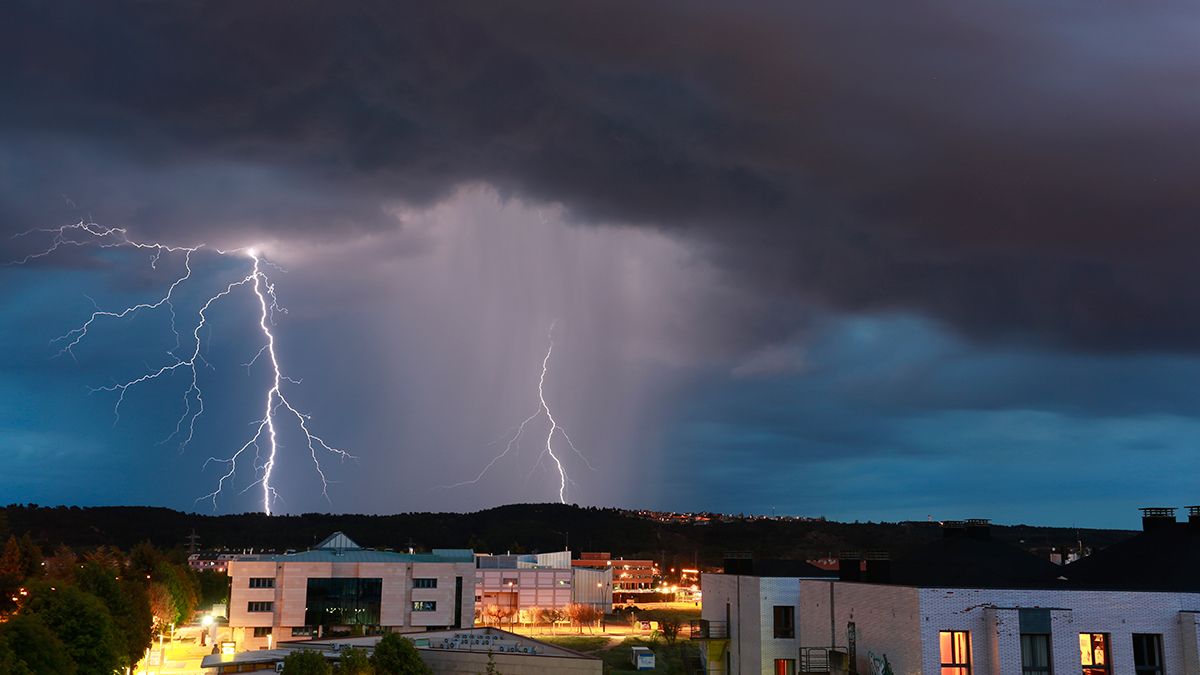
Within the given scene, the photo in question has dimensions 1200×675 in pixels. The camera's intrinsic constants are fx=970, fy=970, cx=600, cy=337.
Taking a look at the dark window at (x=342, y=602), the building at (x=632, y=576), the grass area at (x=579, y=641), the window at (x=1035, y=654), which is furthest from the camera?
the building at (x=632, y=576)

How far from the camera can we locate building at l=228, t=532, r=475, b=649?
293ft

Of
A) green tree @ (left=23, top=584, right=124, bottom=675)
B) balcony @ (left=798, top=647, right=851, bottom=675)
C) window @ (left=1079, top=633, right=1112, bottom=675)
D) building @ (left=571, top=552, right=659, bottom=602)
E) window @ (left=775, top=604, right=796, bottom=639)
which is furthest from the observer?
building @ (left=571, top=552, right=659, bottom=602)

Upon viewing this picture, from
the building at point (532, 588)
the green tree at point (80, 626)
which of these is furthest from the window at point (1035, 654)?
the building at point (532, 588)

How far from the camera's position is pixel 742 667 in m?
48.8

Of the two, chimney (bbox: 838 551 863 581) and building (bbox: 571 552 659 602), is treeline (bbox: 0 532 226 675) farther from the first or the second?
building (bbox: 571 552 659 602)

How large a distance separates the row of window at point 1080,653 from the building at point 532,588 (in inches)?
3766

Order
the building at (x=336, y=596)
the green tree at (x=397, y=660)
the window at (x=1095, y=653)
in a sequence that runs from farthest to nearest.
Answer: the building at (x=336, y=596) < the green tree at (x=397, y=660) < the window at (x=1095, y=653)

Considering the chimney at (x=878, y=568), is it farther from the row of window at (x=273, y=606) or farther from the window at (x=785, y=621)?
the row of window at (x=273, y=606)

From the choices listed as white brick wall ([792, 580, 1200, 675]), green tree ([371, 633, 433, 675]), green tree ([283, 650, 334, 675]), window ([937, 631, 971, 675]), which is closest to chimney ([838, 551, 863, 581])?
white brick wall ([792, 580, 1200, 675])

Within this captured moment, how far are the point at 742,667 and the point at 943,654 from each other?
1909cm

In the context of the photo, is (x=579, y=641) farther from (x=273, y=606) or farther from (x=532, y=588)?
(x=532, y=588)

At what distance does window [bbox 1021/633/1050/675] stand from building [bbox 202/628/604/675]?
14.5m

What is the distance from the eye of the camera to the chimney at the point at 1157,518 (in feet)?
139

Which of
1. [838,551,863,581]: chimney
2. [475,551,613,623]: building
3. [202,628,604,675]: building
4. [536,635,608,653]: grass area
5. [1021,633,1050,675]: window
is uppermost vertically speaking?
[838,551,863,581]: chimney
